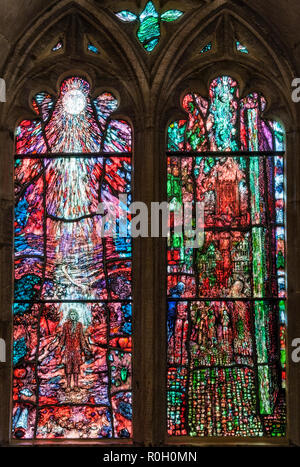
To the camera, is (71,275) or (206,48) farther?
(206,48)

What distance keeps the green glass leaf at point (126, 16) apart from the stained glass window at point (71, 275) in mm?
543

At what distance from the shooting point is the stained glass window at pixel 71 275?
25.8 ft

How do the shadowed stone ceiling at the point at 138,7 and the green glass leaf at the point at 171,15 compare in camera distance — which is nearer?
the shadowed stone ceiling at the point at 138,7

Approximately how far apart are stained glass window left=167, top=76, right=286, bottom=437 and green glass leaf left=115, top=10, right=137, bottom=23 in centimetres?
70

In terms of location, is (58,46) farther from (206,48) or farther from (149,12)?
(206,48)

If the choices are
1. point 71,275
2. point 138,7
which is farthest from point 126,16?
point 71,275

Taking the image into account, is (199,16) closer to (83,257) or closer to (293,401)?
(83,257)

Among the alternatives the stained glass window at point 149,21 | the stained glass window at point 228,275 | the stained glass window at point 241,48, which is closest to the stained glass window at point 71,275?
the stained glass window at point 228,275

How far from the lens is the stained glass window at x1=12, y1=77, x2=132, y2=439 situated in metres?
7.86

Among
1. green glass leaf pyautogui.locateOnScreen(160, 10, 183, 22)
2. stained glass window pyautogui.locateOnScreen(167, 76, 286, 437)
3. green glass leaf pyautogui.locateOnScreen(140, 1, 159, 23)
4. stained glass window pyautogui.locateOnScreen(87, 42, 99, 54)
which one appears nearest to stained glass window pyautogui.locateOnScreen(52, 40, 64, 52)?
stained glass window pyautogui.locateOnScreen(87, 42, 99, 54)

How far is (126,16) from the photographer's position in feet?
27.4

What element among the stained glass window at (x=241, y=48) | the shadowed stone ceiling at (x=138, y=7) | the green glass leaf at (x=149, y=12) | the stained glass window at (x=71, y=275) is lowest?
the stained glass window at (x=71, y=275)

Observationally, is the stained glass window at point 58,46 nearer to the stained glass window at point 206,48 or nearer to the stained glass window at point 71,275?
the stained glass window at point 71,275

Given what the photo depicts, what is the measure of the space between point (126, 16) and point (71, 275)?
75.5 inches
